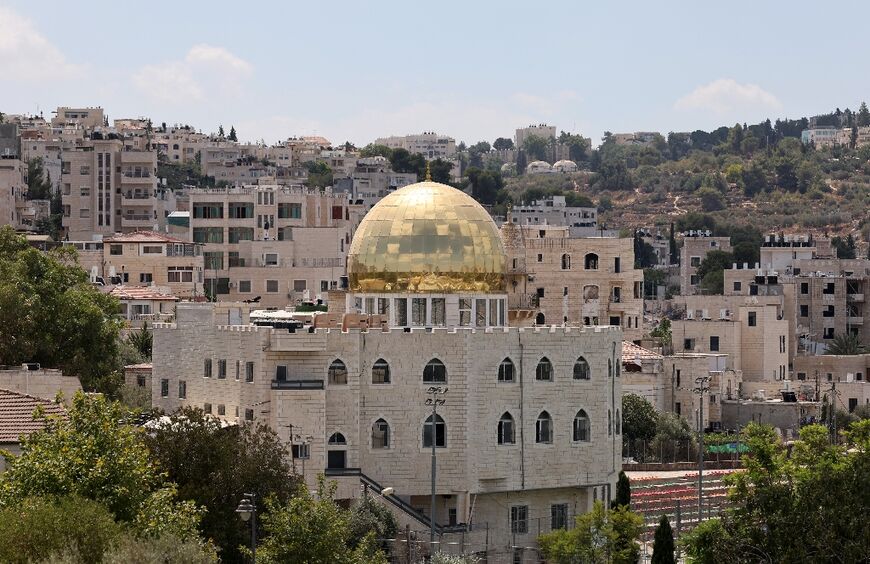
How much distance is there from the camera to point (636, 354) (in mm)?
100812

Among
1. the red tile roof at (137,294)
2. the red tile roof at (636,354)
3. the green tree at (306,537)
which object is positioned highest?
the red tile roof at (137,294)

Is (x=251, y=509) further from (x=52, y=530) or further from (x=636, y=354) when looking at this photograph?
(x=636, y=354)

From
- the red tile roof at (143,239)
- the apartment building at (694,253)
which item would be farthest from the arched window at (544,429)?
the apartment building at (694,253)

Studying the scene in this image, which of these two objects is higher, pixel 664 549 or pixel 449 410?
pixel 449 410

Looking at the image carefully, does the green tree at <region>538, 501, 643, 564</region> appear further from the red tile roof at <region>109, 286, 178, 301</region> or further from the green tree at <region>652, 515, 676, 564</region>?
the red tile roof at <region>109, 286, 178, 301</region>

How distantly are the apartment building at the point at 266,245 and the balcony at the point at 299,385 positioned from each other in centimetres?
4944

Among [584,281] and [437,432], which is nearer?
[437,432]

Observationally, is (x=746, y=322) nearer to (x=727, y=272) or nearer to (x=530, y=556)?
(x=727, y=272)

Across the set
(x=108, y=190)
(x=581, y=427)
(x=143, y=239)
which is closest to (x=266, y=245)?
(x=143, y=239)

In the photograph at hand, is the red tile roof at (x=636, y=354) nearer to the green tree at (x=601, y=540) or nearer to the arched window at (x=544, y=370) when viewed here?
the arched window at (x=544, y=370)

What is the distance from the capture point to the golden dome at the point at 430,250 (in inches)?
2817

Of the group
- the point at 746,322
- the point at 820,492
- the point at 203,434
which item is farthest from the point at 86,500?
the point at 746,322

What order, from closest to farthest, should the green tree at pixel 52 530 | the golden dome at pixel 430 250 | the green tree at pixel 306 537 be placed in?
1. the green tree at pixel 52 530
2. the green tree at pixel 306 537
3. the golden dome at pixel 430 250

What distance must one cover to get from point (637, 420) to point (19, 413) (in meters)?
39.8
